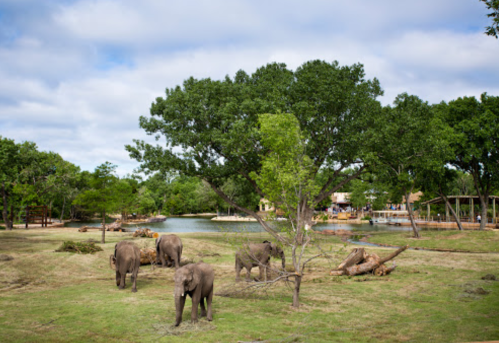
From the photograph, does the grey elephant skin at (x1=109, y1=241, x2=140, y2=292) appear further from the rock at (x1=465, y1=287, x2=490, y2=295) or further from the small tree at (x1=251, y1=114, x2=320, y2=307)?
the rock at (x1=465, y1=287, x2=490, y2=295)

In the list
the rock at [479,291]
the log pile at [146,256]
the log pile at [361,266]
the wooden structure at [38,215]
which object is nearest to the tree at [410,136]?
the log pile at [361,266]

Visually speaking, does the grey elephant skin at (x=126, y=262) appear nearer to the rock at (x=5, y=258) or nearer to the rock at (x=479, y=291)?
the rock at (x=5, y=258)

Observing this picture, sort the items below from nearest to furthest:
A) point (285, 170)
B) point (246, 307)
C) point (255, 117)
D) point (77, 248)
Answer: point (246, 307)
point (285, 170)
point (77, 248)
point (255, 117)

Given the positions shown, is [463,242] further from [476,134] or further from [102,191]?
[102,191]

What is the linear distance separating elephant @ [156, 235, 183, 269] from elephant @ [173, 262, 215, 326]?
8.02 meters

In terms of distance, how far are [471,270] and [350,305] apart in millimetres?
9951

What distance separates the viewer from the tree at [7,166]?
115 ft

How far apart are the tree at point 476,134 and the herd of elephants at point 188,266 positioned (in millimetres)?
32708

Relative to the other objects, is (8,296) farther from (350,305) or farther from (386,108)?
(386,108)

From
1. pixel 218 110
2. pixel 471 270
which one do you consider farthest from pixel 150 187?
pixel 471 270

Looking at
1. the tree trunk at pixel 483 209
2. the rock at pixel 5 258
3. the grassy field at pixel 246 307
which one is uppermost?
the tree trunk at pixel 483 209

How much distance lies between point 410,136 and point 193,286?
28598 millimetres

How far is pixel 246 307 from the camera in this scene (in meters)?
11.5

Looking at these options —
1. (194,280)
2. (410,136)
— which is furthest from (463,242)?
(194,280)
